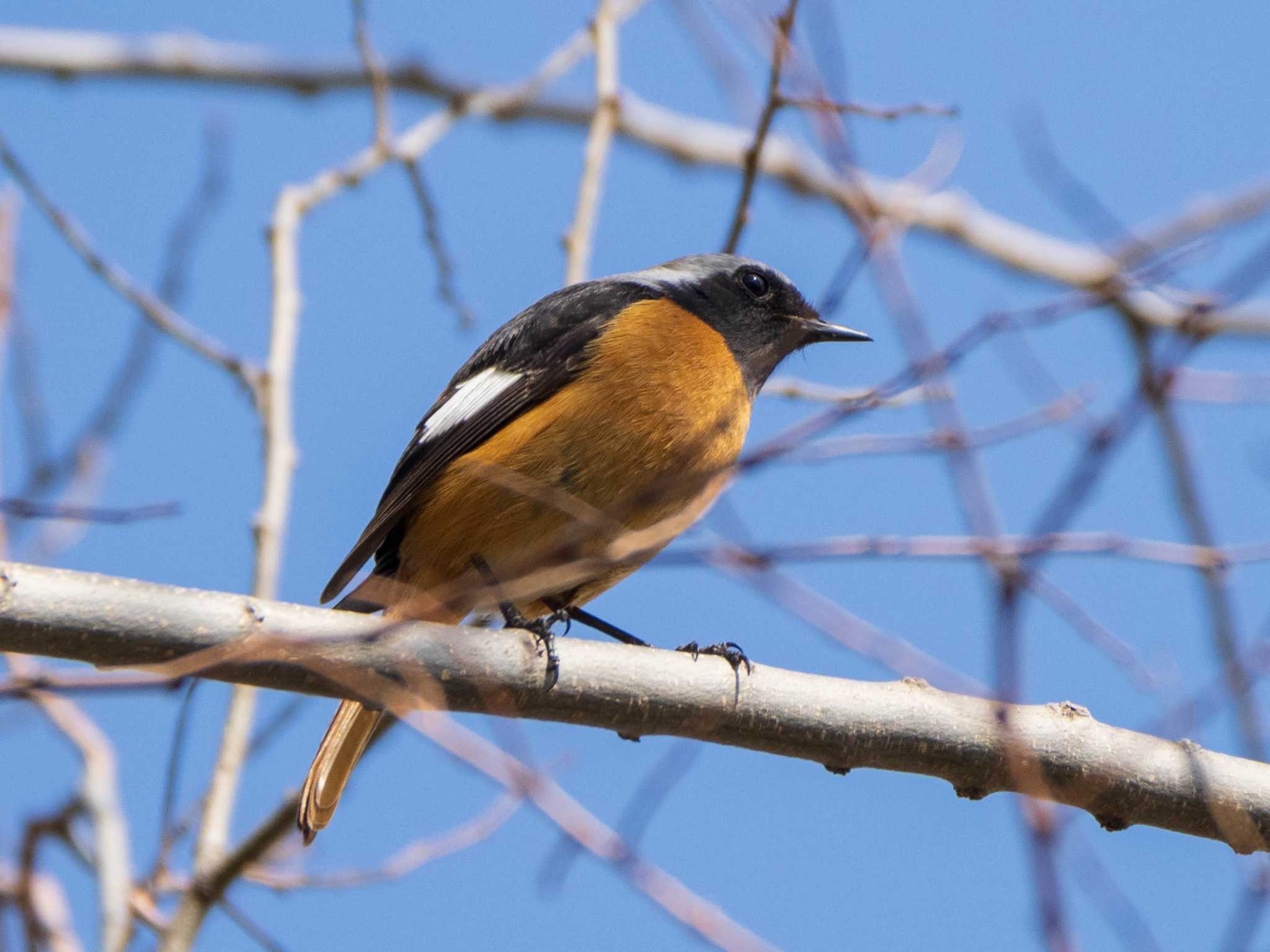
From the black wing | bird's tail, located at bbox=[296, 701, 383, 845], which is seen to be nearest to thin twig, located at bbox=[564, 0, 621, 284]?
Result: the black wing

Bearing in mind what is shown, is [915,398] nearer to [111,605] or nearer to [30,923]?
[111,605]

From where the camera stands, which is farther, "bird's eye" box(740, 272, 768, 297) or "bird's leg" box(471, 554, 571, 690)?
"bird's eye" box(740, 272, 768, 297)

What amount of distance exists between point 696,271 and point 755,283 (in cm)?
29

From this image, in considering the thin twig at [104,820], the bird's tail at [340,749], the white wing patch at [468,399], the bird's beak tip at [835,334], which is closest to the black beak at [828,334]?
the bird's beak tip at [835,334]

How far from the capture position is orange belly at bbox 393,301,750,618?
4312 mm

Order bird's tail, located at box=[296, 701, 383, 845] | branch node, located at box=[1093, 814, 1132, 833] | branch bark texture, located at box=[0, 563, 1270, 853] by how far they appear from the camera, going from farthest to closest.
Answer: bird's tail, located at box=[296, 701, 383, 845]
branch node, located at box=[1093, 814, 1132, 833]
branch bark texture, located at box=[0, 563, 1270, 853]

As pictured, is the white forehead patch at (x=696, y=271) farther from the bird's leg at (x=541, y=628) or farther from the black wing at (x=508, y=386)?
the bird's leg at (x=541, y=628)

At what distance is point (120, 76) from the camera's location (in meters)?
8.80

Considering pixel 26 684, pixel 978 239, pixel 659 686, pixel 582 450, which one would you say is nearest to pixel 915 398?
pixel 582 450

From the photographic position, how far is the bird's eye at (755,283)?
5.75 metres

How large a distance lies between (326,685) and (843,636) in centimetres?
139

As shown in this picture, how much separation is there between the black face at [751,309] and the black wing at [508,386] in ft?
1.03

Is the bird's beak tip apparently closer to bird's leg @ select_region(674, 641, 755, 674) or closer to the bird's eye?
the bird's eye

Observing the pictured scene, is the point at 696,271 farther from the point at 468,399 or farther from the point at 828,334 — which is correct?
the point at 468,399
